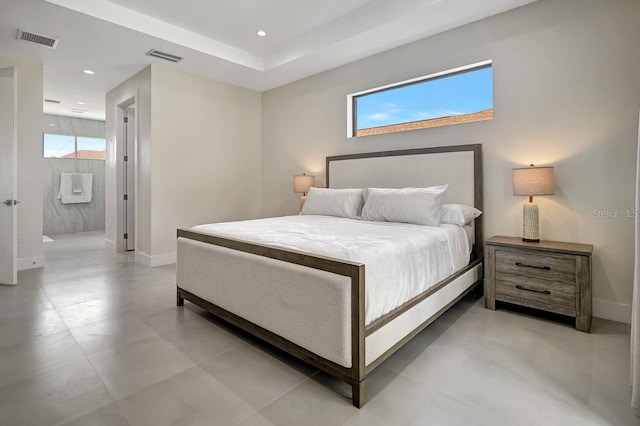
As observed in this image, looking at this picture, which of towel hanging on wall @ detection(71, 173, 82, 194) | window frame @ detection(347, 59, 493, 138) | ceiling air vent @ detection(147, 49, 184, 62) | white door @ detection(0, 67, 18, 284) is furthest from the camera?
towel hanging on wall @ detection(71, 173, 82, 194)

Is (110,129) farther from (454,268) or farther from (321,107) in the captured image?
(454,268)

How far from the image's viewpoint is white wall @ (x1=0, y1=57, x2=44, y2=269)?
13.8ft

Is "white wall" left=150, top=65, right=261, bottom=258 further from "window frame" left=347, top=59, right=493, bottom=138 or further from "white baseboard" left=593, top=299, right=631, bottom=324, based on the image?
"white baseboard" left=593, top=299, right=631, bottom=324

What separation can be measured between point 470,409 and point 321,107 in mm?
4082

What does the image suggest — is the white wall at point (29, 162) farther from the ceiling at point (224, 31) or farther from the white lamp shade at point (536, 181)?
the white lamp shade at point (536, 181)

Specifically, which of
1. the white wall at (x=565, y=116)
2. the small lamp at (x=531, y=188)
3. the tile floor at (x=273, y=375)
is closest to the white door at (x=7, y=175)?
the tile floor at (x=273, y=375)

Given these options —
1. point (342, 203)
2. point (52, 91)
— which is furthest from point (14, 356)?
point (52, 91)

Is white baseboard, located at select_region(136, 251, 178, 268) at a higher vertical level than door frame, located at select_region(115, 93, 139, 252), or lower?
lower

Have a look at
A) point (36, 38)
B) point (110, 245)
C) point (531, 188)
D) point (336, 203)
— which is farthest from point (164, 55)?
point (531, 188)

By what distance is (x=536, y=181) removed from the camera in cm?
265

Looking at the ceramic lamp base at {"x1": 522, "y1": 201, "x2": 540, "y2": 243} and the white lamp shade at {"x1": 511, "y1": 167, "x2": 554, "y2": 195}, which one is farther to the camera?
the ceramic lamp base at {"x1": 522, "y1": 201, "x2": 540, "y2": 243}

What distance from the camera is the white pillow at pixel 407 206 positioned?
289 centimetres

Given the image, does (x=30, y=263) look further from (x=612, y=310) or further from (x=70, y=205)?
(x=612, y=310)

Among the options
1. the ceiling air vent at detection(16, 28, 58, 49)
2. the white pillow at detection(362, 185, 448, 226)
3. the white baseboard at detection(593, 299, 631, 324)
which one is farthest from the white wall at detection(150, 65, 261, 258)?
the white baseboard at detection(593, 299, 631, 324)
